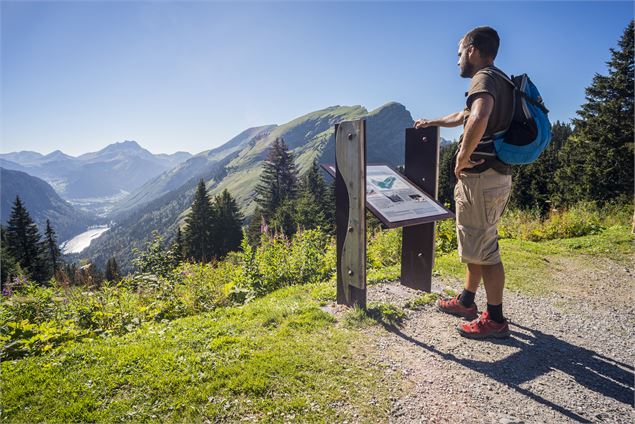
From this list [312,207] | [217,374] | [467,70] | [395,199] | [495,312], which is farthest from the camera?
[312,207]

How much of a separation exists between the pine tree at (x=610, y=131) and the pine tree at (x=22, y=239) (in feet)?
196

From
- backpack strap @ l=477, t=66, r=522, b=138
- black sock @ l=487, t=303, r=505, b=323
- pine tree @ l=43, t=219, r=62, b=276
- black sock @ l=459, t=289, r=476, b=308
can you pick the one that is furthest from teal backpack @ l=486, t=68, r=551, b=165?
pine tree @ l=43, t=219, r=62, b=276

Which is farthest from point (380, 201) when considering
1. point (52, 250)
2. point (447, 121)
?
point (52, 250)

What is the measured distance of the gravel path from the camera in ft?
8.74

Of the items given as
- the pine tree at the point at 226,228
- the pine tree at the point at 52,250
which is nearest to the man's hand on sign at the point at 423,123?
the pine tree at the point at 226,228

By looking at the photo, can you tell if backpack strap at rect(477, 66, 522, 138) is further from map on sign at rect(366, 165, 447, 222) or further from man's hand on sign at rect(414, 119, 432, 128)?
map on sign at rect(366, 165, 447, 222)

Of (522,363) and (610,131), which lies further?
(610,131)

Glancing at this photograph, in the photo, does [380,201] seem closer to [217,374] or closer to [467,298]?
[467,298]

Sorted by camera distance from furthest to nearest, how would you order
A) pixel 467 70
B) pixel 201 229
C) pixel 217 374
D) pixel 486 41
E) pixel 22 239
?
pixel 201 229
pixel 22 239
pixel 467 70
pixel 486 41
pixel 217 374

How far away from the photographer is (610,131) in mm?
28297

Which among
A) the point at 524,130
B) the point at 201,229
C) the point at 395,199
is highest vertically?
the point at 524,130

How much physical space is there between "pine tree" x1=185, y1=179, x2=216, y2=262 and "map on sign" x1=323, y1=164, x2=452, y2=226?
4082 cm

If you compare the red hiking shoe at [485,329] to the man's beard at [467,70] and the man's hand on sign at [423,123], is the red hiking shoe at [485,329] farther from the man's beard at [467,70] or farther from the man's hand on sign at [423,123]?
the man's beard at [467,70]

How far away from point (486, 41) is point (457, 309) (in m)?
3.03
